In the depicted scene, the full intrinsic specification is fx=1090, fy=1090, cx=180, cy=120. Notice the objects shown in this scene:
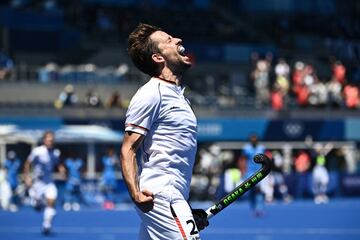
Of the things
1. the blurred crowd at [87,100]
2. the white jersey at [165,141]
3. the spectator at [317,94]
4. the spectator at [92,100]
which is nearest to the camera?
the white jersey at [165,141]

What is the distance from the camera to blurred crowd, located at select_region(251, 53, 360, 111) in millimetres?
39594

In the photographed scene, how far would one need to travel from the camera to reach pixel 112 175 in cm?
3416

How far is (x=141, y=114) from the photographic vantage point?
6852mm

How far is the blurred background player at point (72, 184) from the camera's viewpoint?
33312mm

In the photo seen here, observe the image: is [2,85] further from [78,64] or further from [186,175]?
[186,175]

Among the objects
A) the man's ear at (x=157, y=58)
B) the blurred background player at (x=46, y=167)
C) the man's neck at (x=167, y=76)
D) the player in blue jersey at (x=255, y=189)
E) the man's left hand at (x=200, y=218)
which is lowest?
the player in blue jersey at (x=255, y=189)

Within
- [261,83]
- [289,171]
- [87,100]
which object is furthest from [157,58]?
[261,83]

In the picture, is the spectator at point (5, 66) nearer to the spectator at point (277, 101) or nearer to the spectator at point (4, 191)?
the spectator at point (4, 191)

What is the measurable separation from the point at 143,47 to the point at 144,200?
101 centimetres

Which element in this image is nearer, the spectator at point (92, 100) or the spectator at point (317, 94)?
the spectator at point (92, 100)

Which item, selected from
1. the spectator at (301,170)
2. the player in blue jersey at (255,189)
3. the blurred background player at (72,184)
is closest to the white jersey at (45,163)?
the player in blue jersey at (255,189)

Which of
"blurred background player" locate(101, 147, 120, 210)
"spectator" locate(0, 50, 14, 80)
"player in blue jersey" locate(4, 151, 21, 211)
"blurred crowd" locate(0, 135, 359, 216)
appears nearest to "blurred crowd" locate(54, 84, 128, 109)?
"blurred crowd" locate(0, 135, 359, 216)

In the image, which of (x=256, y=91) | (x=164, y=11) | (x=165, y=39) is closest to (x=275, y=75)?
(x=256, y=91)

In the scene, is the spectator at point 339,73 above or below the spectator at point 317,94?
above
